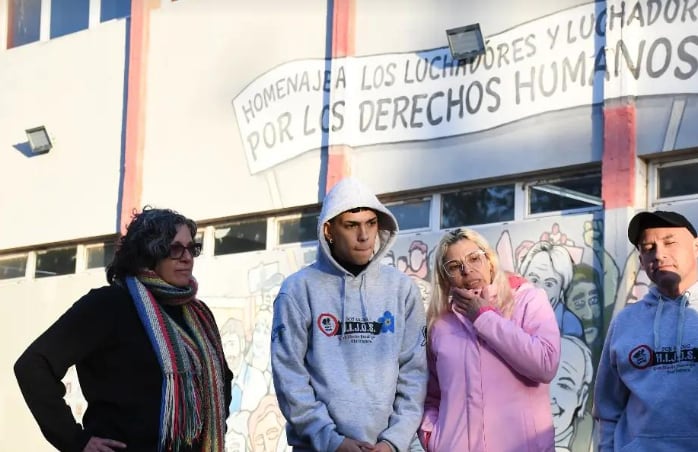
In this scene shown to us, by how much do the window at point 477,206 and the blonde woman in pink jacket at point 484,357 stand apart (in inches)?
200

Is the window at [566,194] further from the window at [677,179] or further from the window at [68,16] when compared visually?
the window at [68,16]

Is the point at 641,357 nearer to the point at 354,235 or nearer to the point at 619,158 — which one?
the point at 354,235

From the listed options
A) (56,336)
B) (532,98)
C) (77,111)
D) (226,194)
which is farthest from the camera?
(77,111)

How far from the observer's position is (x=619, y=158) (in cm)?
903

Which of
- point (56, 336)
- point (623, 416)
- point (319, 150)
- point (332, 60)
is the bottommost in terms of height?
point (623, 416)

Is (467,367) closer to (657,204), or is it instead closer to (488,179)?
(657,204)

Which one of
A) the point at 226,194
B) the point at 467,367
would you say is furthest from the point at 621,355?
the point at 226,194

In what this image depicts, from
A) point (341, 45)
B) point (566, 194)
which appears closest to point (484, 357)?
point (566, 194)

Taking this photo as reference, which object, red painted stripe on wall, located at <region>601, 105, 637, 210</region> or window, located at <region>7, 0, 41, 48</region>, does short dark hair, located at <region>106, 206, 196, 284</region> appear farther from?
window, located at <region>7, 0, 41, 48</region>

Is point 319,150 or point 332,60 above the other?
point 332,60

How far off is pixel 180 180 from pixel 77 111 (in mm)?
2349

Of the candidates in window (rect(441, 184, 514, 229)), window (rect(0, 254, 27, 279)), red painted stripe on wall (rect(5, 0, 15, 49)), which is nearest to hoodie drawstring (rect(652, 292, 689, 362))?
window (rect(441, 184, 514, 229))

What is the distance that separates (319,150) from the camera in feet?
37.5

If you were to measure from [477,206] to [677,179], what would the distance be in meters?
2.02
